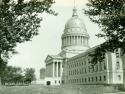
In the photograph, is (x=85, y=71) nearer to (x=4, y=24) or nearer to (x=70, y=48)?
(x=70, y=48)

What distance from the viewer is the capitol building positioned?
76000 mm

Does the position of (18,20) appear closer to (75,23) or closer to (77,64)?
(77,64)

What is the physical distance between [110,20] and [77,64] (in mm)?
80623

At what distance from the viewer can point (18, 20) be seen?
1983cm

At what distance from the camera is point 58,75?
115688mm

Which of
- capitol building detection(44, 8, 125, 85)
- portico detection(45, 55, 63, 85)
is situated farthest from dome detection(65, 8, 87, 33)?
Result: portico detection(45, 55, 63, 85)

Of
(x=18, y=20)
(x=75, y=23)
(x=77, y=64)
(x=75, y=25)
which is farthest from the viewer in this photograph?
(x=75, y=23)

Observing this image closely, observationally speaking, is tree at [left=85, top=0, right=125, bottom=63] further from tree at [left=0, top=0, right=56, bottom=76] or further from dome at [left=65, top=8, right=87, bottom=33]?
dome at [left=65, top=8, right=87, bottom=33]

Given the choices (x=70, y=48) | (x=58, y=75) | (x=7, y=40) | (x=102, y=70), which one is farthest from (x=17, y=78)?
(x=7, y=40)

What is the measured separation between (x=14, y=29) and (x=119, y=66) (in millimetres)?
60461

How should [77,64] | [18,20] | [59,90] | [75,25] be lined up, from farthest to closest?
1. [75,25]
2. [77,64]
3. [59,90]
4. [18,20]

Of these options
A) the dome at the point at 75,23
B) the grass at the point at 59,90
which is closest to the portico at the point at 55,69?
the dome at the point at 75,23

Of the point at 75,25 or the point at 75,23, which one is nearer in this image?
the point at 75,25

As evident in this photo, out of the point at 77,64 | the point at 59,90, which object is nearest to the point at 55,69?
the point at 77,64
